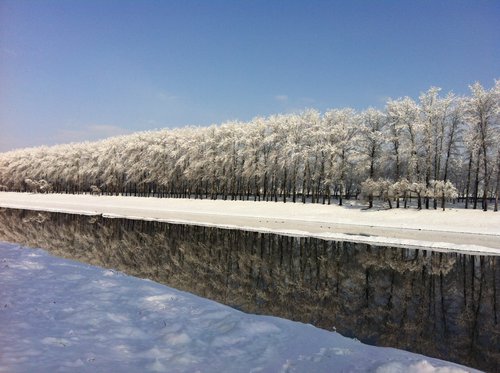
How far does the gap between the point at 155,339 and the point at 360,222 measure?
3974cm

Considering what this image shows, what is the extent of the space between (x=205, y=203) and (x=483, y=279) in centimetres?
5125

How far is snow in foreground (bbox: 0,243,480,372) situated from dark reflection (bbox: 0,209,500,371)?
151cm

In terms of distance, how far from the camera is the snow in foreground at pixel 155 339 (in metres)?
7.45

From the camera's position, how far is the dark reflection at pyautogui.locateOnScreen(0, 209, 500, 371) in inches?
440

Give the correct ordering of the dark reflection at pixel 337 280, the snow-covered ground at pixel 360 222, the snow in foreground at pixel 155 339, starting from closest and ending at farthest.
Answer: the snow in foreground at pixel 155 339 < the dark reflection at pixel 337 280 < the snow-covered ground at pixel 360 222

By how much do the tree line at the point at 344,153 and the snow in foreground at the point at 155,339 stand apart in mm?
44135

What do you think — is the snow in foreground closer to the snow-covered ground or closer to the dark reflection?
the dark reflection

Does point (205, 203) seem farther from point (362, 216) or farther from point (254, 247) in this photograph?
point (254, 247)

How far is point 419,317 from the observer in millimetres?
12648

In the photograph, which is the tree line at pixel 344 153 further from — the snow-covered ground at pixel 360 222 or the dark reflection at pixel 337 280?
the dark reflection at pixel 337 280

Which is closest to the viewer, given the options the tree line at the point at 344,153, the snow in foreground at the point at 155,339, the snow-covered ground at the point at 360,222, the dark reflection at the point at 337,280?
the snow in foreground at the point at 155,339

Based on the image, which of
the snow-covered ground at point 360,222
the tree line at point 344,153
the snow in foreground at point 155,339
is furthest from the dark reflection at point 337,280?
the tree line at point 344,153

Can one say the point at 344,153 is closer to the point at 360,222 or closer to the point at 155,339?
the point at 360,222

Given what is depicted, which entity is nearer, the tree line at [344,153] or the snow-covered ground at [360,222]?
the snow-covered ground at [360,222]
